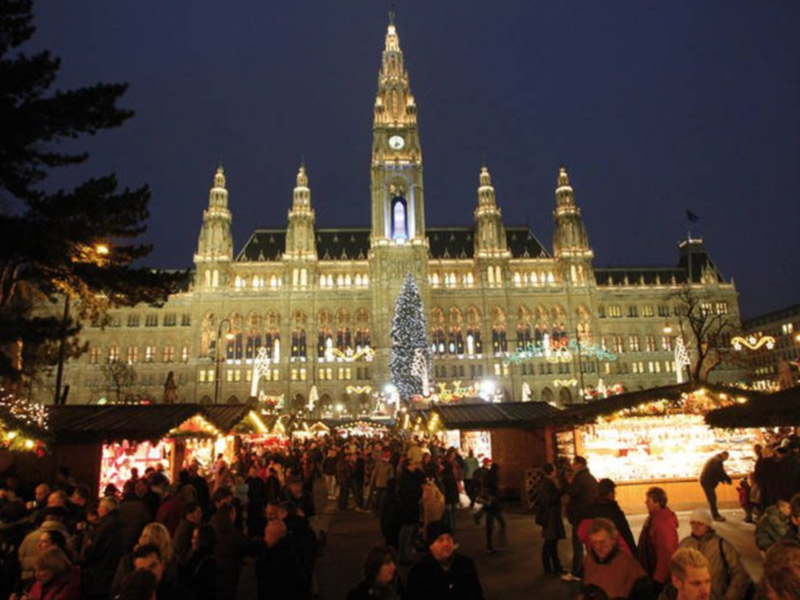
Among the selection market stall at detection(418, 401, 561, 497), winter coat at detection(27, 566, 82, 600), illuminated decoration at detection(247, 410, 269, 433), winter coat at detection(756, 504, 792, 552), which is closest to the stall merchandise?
market stall at detection(418, 401, 561, 497)

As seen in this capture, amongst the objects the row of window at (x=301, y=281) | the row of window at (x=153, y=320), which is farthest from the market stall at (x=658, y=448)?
the row of window at (x=153, y=320)

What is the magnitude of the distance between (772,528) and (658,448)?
31.7 feet

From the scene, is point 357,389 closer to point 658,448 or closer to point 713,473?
point 658,448

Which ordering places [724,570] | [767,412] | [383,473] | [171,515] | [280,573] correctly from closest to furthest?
[724,570], [280,573], [171,515], [767,412], [383,473]

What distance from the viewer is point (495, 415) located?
19.9 metres

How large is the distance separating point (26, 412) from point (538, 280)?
68.6m

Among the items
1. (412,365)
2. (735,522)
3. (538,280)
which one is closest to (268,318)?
(412,365)

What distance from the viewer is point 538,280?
2975 inches

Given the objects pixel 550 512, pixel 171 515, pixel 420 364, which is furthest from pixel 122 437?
pixel 420 364

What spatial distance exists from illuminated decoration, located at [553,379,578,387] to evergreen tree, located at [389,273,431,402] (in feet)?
73.7

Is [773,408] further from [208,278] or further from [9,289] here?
[208,278]

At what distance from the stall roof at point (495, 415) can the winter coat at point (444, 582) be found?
13.4 meters

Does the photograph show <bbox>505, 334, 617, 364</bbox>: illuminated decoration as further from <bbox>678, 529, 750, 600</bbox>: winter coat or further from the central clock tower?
<bbox>678, 529, 750, 600</bbox>: winter coat

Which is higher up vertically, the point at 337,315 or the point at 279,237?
the point at 279,237
